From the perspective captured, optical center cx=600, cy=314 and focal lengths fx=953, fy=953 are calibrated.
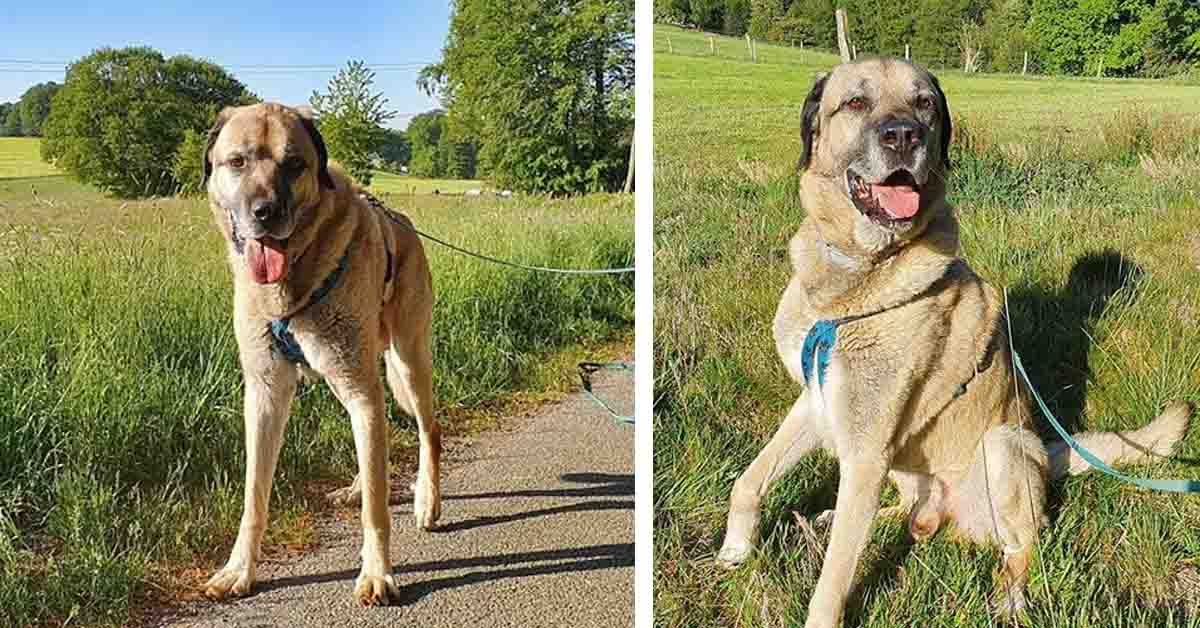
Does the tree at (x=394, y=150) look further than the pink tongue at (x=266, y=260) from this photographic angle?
Yes

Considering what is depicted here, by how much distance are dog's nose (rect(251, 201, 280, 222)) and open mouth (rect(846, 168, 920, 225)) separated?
1367 millimetres

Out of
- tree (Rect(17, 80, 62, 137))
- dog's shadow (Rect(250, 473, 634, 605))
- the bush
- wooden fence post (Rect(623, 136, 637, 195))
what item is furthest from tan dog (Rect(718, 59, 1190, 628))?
tree (Rect(17, 80, 62, 137))

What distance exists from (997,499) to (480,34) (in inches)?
76.6

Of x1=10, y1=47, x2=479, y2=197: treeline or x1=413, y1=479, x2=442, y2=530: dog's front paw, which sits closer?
x1=10, y1=47, x2=479, y2=197: treeline

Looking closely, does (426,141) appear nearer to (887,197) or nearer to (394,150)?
(394,150)

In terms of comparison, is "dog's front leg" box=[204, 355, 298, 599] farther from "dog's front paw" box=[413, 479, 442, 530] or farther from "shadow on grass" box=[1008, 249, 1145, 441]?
"shadow on grass" box=[1008, 249, 1145, 441]

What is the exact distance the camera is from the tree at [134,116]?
8.25 ft

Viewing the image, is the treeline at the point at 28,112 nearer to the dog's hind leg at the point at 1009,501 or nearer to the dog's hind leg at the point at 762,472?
the dog's hind leg at the point at 762,472

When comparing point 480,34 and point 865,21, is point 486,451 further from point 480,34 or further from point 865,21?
point 865,21

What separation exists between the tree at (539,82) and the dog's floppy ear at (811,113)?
713 mm

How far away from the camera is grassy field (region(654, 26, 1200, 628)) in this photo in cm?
247

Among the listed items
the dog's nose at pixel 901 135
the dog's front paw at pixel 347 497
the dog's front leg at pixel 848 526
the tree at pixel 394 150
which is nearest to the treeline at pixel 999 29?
the dog's nose at pixel 901 135

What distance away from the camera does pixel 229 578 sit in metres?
2.55

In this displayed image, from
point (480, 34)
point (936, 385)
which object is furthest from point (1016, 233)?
point (480, 34)
